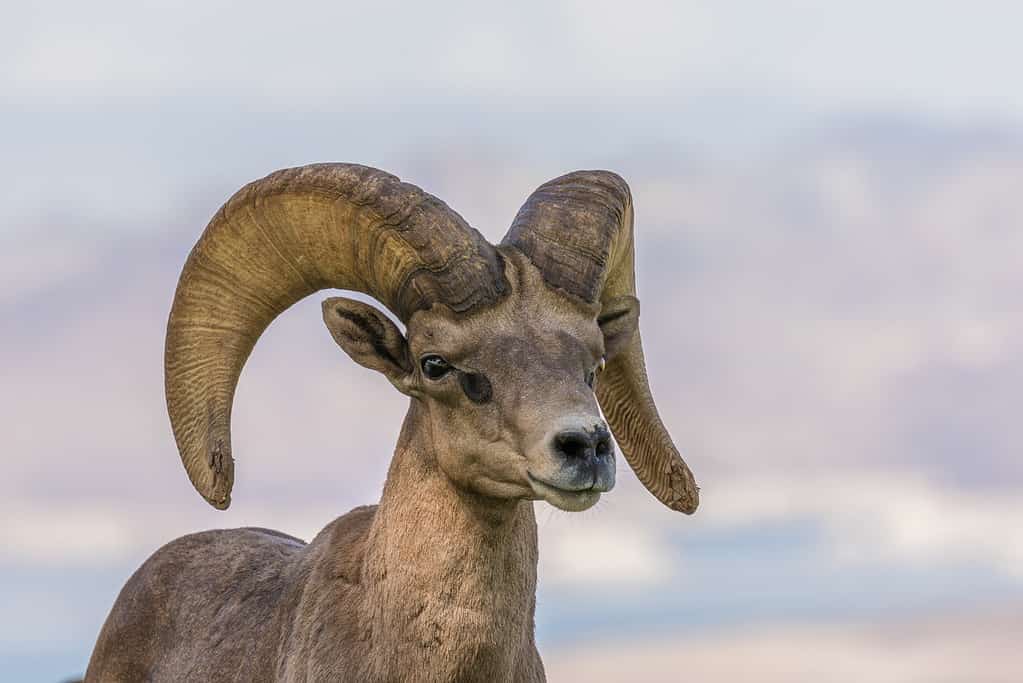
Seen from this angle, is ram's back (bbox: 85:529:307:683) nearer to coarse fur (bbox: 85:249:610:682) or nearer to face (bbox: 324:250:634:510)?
coarse fur (bbox: 85:249:610:682)

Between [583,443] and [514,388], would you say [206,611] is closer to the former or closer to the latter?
[514,388]

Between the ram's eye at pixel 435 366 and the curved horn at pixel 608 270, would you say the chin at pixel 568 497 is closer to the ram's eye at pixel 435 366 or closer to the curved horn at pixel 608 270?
the ram's eye at pixel 435 366

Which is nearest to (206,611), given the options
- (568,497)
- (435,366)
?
(435,366)

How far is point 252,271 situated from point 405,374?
183 cm

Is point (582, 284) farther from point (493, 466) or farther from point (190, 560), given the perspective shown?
point (190, 560)

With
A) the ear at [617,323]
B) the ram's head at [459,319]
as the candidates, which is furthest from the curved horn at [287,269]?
the ear at [617,323]

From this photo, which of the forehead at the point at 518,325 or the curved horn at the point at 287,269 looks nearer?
the forehead at the point at 518,325

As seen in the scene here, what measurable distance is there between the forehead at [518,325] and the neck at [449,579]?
1.93 ft

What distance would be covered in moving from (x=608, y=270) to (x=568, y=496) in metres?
2.47

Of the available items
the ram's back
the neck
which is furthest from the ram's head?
the ram's back

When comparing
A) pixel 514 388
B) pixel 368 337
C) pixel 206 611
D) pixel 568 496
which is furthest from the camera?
pixel 206 611

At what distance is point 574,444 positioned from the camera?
1202cm

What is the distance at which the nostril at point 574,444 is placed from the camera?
39.2 feet

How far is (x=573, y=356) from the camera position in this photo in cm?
1281
